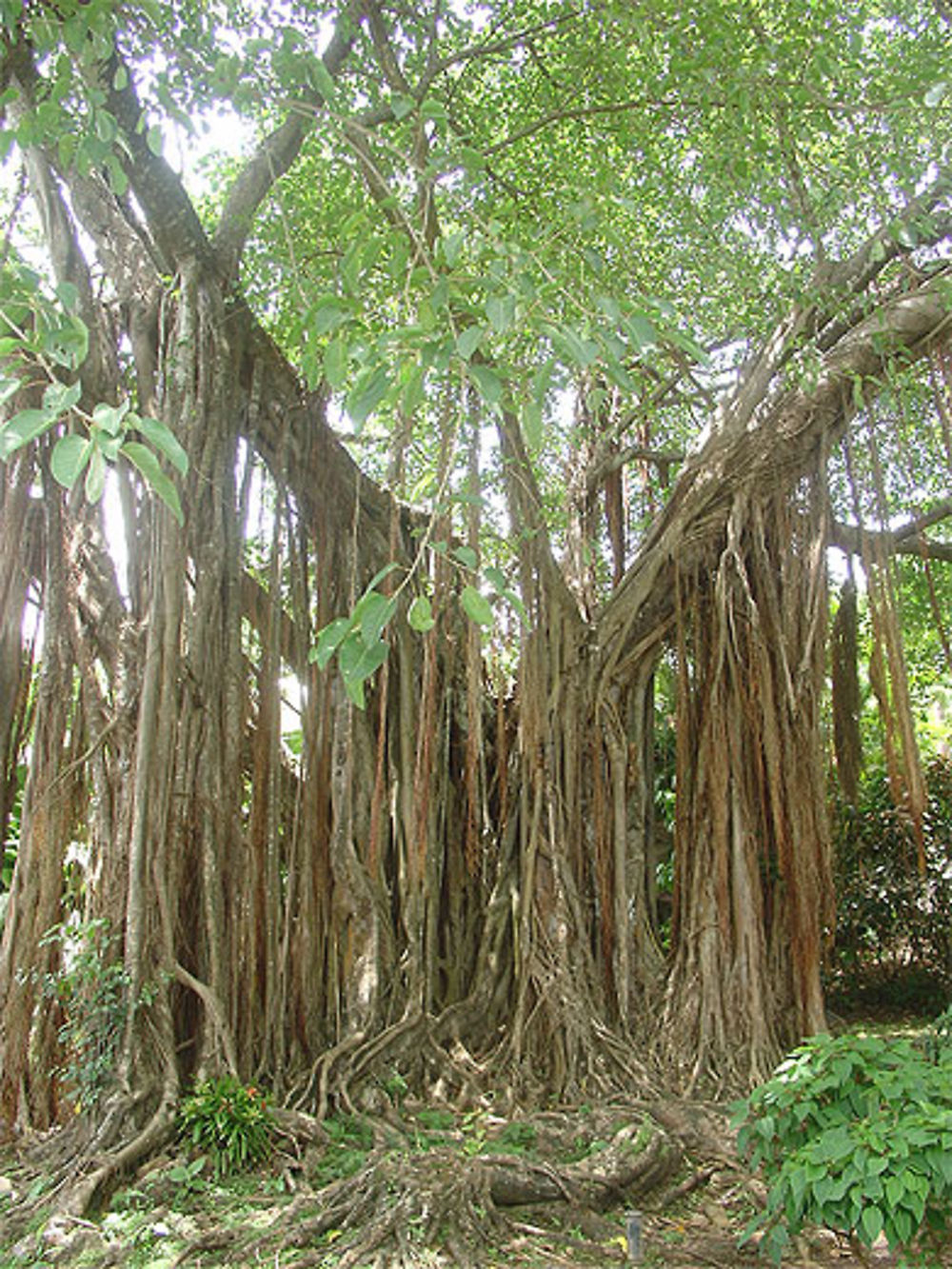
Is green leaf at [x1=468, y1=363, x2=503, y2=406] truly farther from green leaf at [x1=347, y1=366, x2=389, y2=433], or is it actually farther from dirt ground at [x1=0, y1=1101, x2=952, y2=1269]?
dirt ground at [x1=0, y1=1101, x2=952, y2=1269]

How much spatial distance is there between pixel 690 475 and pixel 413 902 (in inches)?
80.2

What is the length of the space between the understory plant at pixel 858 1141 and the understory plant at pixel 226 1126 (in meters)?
1.32

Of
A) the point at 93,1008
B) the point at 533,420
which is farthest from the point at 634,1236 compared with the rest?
the point at 533,420

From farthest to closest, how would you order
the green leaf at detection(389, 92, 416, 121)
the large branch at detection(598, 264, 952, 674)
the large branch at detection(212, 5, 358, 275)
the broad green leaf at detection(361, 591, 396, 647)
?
the large branch at detection(598, 264, 952, 674) → the large branch at detection(212, 5, 358, 275) → the green leaf at detection(389, 92, 416, 121) → the broad green leaf at detection(361, 591, 396, 647)

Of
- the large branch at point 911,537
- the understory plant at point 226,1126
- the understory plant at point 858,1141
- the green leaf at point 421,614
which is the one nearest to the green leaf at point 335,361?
the green leaf at point 421,614

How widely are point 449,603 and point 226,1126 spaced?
2088 millimetres

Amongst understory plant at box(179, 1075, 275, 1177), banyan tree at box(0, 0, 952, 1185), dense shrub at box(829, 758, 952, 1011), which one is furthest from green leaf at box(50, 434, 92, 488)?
dense shrub at box(829, 758, 952, 1011)

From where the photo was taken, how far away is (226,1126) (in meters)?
3.01

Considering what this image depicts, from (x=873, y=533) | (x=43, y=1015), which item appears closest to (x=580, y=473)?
(x=873, y=533)

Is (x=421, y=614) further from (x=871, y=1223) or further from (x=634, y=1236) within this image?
(x=634, y=1236)

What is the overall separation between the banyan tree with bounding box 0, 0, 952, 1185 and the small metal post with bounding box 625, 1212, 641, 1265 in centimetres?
122

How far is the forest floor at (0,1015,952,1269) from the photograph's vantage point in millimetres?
2539

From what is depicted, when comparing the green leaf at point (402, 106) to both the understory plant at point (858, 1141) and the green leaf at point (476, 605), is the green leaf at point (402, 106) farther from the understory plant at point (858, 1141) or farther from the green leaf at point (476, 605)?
the understory plant at point (858, 1141)

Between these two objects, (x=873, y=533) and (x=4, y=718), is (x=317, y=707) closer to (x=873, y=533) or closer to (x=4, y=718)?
(x=4, y=718)
